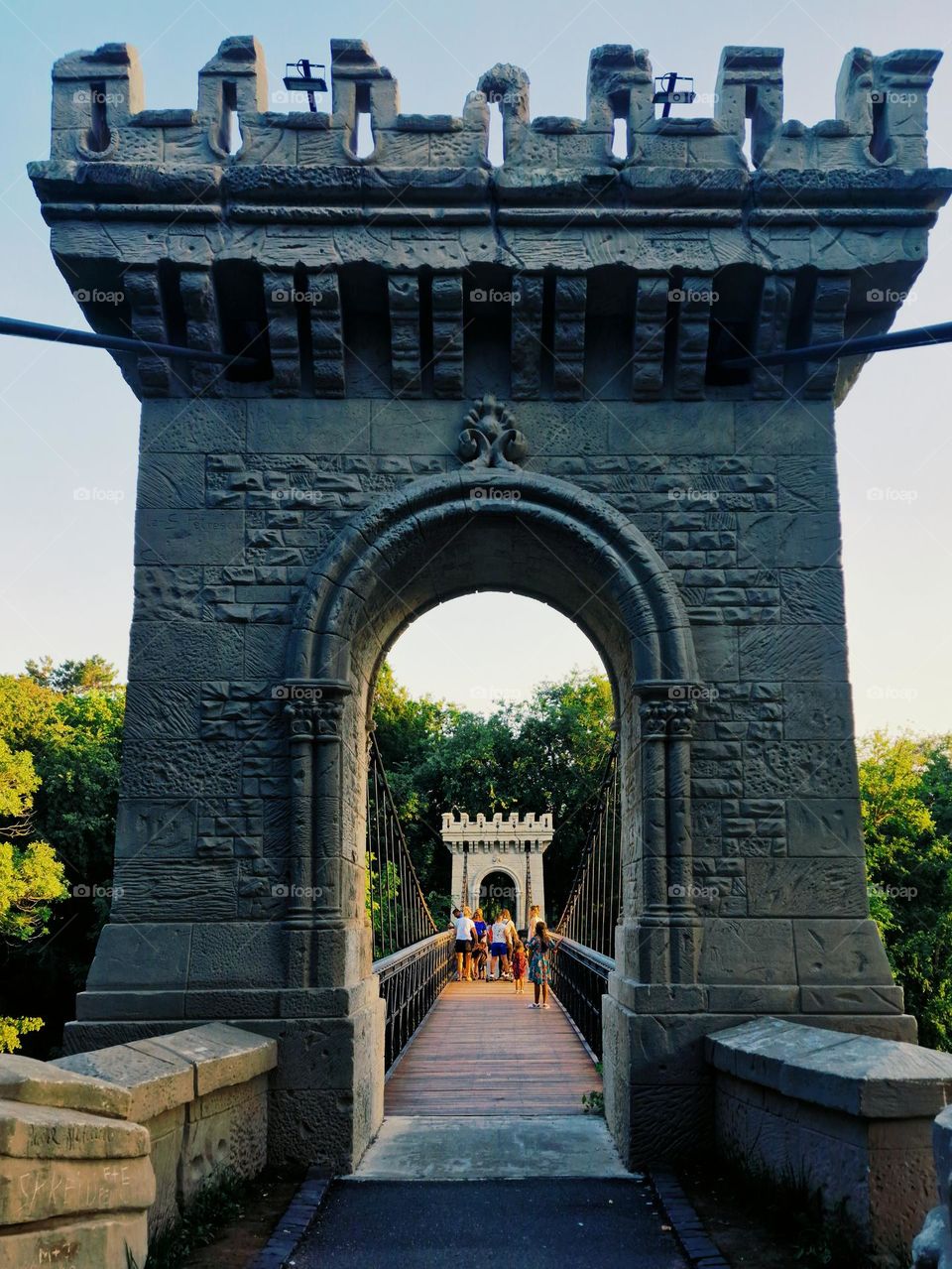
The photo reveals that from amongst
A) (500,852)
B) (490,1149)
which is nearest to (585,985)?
(490,1149)

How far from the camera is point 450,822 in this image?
24.7 metres

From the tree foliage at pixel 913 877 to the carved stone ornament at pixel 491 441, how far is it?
15082 millimetres

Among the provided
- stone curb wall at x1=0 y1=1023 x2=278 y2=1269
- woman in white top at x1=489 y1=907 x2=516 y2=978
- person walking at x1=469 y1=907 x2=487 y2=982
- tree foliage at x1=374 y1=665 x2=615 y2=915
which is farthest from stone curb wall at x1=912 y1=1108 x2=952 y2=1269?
tree foliage at x1=374 y1=665 x2=615 y2=915

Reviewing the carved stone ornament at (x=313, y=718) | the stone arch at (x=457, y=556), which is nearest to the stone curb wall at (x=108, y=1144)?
the stone arch at (x=457, y=556)

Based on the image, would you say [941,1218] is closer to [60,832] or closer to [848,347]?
[848,347]

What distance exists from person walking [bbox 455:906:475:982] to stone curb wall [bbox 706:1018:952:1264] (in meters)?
10.2

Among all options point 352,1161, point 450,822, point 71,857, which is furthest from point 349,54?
point 450,822

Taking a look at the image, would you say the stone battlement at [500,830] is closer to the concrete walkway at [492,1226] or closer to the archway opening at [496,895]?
the archway opening at [496,895]

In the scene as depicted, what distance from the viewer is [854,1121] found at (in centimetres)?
303

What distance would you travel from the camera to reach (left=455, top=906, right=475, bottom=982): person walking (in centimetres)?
1379

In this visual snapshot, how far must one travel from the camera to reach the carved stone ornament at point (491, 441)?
484 centimetres

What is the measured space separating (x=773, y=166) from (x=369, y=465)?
7.21 feet

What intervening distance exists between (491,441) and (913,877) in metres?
17.8

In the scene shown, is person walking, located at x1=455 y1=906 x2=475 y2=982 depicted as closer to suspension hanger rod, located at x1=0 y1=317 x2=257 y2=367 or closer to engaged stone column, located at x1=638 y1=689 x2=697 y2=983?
engaged stone column, located at x1=638 y1=689 x2=697 y2=983
